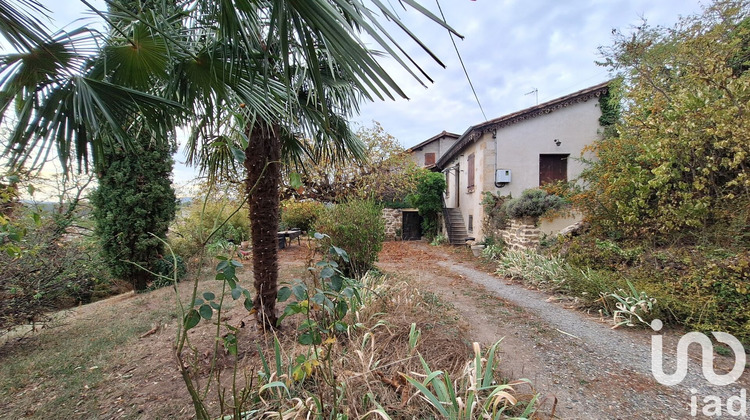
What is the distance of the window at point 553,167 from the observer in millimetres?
8932

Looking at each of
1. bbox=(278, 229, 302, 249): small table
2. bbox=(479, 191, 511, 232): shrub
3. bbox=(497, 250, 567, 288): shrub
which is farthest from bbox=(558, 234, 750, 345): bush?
bbox=(278, 229, 302, 249): small table

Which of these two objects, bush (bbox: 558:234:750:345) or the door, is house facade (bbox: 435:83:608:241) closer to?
bush (bbox: 558:234:750:345)

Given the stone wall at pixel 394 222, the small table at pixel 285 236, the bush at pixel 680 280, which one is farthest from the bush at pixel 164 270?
the stone wall at pixel 394 222

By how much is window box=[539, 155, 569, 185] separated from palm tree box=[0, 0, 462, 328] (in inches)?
301

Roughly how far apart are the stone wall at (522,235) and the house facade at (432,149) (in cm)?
1196

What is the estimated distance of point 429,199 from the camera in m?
13.3

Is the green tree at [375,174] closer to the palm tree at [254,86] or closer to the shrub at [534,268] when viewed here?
the shrub at [534,268]

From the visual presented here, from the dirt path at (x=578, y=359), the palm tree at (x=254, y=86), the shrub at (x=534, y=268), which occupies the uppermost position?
the palm tree at (x=254, y=86)

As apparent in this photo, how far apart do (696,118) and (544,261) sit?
9.19ft

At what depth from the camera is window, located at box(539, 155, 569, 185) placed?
8.93 m

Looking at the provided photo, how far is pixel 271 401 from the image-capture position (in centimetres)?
173

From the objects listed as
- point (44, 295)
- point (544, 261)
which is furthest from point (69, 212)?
point (544, 261)

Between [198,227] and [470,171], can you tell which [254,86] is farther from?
[470,171]

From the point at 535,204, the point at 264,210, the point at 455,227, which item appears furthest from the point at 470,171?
the point at 264,210
